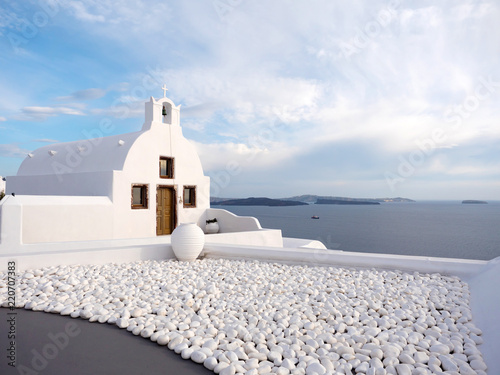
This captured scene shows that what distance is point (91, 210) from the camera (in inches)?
421

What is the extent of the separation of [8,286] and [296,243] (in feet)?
33.7

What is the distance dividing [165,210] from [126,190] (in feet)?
6.12

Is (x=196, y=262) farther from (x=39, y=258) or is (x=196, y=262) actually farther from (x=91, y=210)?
(x=91, y=210)

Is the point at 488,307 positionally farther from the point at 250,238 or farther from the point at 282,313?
the point at 250,238

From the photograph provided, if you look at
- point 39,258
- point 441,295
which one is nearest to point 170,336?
point 441,295

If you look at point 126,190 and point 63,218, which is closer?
point 63,218

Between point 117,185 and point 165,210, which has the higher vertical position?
point 117,185

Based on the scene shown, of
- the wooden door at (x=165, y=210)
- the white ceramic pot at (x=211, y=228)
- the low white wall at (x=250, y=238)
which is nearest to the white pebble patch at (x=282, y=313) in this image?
the low white wall at (x=250, y=238)

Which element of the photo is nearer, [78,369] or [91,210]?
[78,369]

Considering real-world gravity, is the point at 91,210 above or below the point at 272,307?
above

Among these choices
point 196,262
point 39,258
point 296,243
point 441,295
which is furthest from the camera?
point 296,243

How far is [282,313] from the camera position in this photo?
4055 millimetres

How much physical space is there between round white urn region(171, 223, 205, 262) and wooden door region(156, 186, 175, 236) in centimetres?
572
